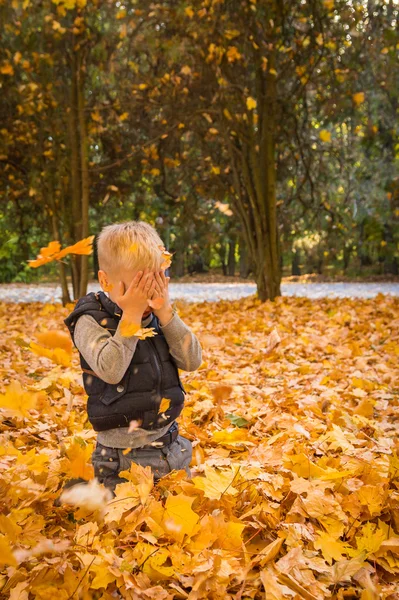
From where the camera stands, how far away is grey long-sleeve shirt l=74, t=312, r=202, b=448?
5.72 ft

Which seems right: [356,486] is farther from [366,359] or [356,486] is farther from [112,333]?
[366,359]

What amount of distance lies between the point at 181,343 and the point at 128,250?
0.38 metres

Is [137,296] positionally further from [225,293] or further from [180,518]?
[225,293]

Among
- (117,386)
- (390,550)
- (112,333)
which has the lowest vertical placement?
(390,550)

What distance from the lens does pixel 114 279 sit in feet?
6.00

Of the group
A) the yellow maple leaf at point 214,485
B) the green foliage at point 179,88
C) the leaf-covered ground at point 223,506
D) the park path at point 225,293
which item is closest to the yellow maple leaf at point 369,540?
the leaf-covered ground at point 223,506

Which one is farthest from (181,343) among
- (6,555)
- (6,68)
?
(6,68)

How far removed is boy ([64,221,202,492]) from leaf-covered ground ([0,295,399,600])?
13 cm

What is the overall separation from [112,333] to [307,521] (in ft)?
2.92

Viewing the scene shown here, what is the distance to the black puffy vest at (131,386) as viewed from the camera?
1850mm

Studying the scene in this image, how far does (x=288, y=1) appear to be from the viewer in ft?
26.6

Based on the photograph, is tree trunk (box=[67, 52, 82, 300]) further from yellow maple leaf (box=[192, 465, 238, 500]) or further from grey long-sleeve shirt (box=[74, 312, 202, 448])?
yellow maple leaf (box=[192, 465, 238, 500])

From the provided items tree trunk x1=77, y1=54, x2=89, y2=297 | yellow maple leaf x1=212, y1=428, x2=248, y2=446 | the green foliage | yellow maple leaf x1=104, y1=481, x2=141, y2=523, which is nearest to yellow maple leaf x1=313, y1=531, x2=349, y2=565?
yellow maple leaf x1=104, y1=481, x2=141, y2=523

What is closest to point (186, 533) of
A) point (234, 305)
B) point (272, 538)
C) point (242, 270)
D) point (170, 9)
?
point (272, 538)
